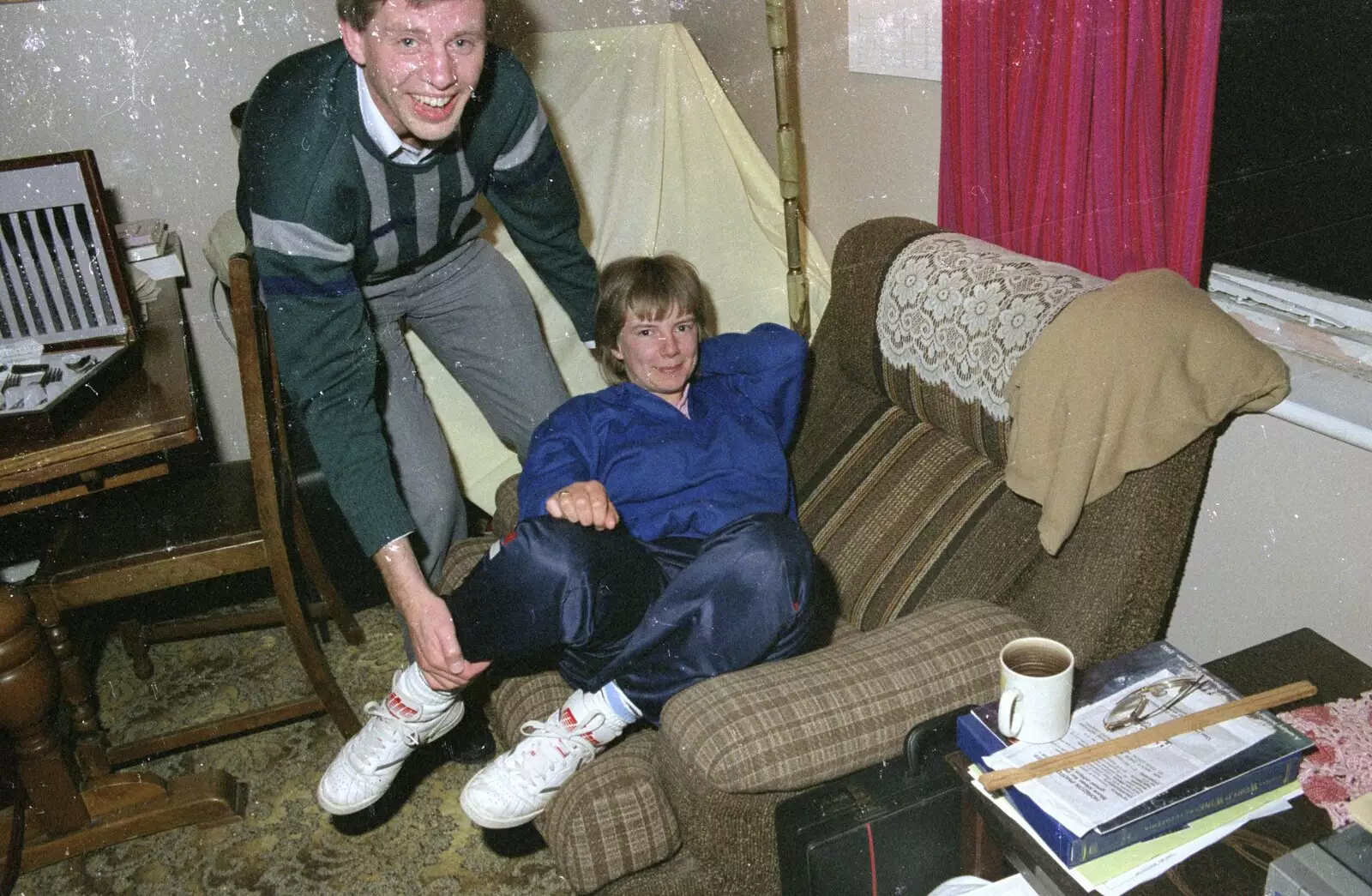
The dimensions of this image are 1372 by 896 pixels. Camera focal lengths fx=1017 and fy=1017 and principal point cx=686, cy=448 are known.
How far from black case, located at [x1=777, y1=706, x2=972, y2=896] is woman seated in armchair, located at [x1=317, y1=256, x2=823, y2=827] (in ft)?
0.94

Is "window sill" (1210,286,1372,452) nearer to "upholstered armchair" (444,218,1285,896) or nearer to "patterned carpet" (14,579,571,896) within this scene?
"upholstered armchair" (444,218,1285,896)

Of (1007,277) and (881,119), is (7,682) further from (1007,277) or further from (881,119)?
(881,119)

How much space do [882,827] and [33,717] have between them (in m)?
1.40

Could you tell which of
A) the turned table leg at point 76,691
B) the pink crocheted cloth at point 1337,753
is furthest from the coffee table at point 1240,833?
the turned table leg at point 76,691

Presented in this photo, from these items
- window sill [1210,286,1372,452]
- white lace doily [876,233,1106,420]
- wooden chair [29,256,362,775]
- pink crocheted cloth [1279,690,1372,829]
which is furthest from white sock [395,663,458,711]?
window sill [1210,286,1372,452]

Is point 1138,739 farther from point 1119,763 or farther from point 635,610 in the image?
point 635,610

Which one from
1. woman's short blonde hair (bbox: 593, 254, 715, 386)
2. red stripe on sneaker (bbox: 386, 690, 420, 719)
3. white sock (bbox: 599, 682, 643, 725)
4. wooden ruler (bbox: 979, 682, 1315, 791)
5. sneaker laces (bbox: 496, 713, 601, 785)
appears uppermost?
woman's short blonde hair (bbox: 593, 254, 715, 386)

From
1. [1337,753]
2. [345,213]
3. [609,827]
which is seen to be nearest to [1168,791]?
[1337,753]

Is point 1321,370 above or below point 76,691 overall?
above

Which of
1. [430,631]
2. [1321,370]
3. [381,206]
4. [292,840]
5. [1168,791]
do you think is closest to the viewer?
[1168,791]

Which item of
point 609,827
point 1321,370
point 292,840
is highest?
point 1321,370

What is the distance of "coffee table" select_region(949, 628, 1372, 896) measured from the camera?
3.00 feet

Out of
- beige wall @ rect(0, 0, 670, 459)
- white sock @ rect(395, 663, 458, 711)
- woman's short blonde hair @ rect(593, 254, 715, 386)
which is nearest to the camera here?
white sock @ rect(395, 663, 458, 711)

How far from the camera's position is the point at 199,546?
184cm
